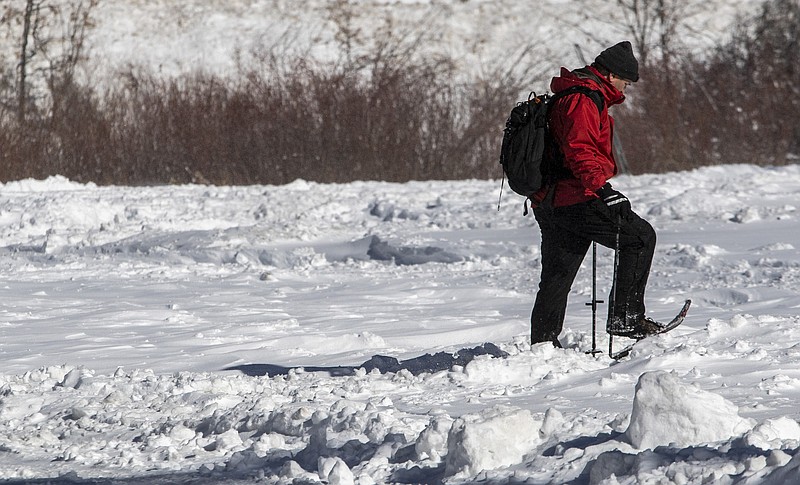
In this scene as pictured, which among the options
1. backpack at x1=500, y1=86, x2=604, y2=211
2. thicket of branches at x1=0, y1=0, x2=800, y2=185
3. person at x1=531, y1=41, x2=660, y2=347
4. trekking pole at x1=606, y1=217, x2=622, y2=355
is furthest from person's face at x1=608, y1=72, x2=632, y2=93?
thicket of branches at x1=0, y1=0, x2=800, y2=185

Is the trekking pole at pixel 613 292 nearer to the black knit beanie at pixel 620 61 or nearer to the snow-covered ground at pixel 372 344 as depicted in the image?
the snow-covered ground at pixel 372 344

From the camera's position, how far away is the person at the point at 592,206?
17.1 feet

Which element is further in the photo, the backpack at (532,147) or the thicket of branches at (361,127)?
the thicket of branches at (361,127)

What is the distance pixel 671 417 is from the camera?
373cm

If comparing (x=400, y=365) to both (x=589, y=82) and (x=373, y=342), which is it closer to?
(x=373, y=342)

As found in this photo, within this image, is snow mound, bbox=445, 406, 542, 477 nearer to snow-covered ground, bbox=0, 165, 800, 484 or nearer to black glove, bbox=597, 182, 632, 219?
snow-covered ground, bbox=0, 165, 800, 484

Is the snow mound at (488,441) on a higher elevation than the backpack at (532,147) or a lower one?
lower

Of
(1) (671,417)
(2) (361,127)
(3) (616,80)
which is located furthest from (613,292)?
(2) (361,127)

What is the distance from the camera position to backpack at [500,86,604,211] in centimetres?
527

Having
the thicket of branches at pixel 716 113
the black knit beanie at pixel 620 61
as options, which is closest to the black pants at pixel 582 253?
the black knit beanie at pixel 620 61

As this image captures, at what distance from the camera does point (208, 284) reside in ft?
31.7

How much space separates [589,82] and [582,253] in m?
0.82

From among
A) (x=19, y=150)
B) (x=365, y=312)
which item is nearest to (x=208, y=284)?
(x=365, y=312)

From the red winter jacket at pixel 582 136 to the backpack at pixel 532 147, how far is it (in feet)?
0.13
